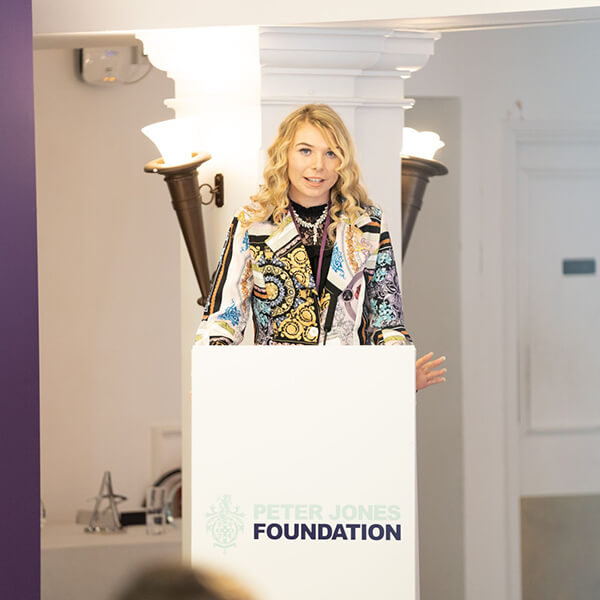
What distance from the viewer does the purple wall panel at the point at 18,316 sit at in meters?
3.13

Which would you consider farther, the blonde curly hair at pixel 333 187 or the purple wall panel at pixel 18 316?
the purple wall panel at pixel 18 316

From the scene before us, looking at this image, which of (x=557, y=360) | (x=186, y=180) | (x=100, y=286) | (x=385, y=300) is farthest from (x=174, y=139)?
(x=557, y=360)

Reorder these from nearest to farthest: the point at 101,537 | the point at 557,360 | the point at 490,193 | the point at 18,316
Answer: the point at 18,316 < the point at 101,537 < the point at 490,193 < the point at 557,360

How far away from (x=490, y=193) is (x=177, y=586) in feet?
12.7

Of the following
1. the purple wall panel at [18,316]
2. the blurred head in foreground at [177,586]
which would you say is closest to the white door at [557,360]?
the purple wall panel at [18,316]

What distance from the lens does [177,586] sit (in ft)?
3.38

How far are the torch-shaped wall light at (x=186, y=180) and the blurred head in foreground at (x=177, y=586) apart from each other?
241 centimetres

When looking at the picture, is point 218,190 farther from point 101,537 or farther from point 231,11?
point 101,537

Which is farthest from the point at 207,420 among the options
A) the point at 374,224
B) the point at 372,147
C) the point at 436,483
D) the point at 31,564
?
the point at 436,483

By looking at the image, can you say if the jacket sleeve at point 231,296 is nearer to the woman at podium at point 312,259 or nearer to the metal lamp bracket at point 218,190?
the woman at podium at point 312,259

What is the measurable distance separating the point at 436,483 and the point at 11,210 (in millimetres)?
2449

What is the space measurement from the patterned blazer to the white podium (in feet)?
1.36

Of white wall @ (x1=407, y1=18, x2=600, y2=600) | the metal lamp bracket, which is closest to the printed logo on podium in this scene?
the metal lamp bracket

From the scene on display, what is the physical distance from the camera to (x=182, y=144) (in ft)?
11.0
